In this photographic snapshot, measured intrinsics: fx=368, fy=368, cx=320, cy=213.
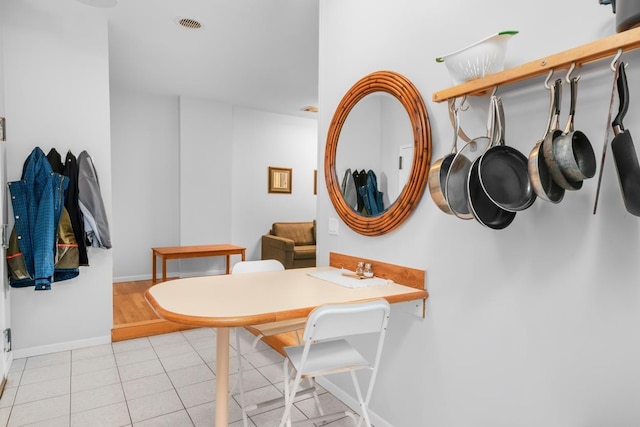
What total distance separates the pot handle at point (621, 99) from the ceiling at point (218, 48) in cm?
239

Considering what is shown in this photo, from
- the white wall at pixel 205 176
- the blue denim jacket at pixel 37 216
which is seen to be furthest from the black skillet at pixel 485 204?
the white wall at pixel 205 176

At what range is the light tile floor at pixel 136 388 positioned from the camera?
2.12m

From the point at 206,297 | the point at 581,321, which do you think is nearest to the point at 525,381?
the point at 581,321

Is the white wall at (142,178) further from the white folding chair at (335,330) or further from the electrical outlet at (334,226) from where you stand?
the white folding chair at (335,330)

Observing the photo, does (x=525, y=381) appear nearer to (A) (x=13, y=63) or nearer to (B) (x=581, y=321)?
(B) (x=581, y=321)

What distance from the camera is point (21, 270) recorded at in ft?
8.82

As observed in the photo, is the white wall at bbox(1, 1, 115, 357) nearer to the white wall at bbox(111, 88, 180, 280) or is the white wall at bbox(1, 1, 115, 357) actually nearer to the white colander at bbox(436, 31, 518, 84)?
the white wall at bbox(111, 88, 180, 280)

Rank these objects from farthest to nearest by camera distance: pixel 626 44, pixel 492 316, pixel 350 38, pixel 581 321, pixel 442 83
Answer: pixel 350 38 → pixel 442 83 → pixel 492 316 → pixel 581 321 → pixel 626 44

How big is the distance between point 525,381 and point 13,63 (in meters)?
3.79

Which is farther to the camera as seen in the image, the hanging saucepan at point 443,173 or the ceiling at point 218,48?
the ceiling at point 218,48

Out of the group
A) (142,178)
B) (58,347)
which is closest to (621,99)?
(58,347)

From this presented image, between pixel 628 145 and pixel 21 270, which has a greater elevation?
pixel 628 145

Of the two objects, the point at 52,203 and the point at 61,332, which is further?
the point at 61,332

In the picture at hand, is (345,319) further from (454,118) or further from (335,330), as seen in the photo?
(454,118)
